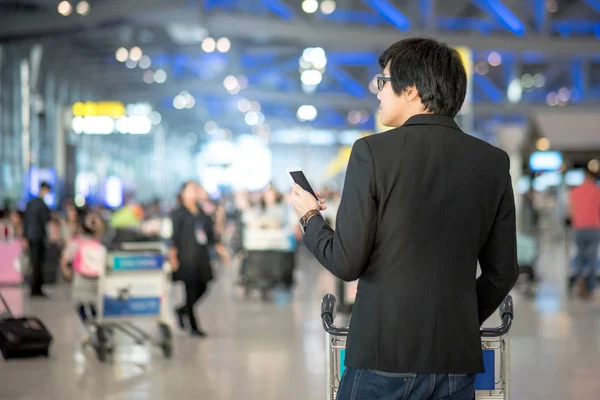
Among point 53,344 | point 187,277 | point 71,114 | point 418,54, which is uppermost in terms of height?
point 71,114

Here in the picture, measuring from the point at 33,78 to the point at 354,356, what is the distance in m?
27.0

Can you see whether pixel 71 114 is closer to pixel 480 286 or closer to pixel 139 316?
pixel 139 316

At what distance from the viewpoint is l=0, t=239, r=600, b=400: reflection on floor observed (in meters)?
7.91

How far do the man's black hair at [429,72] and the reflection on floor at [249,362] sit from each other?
206 inches

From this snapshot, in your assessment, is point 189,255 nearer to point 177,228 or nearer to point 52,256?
point 177,228

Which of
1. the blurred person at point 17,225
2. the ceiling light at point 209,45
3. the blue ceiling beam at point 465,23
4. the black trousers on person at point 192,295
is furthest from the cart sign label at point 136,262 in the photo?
the blue ceiling beam at point 465,23

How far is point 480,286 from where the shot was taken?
Result: 9.20ft

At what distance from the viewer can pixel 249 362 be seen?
9398mm

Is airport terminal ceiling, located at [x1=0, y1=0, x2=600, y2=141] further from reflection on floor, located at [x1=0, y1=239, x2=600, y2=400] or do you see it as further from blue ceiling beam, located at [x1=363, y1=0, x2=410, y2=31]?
reflection on floor, located at [x1=0, y1=239, x2=600, y2=400]

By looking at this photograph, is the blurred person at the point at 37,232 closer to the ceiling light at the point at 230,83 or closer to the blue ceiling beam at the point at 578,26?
the blue ceiling beam at the point at 578,26

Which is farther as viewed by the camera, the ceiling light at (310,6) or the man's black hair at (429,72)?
the ceiling light at (310,6)

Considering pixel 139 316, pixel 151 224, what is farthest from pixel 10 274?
pixel 139 316

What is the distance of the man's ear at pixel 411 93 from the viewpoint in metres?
2.68

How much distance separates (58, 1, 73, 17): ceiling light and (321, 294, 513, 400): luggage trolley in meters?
21.7
